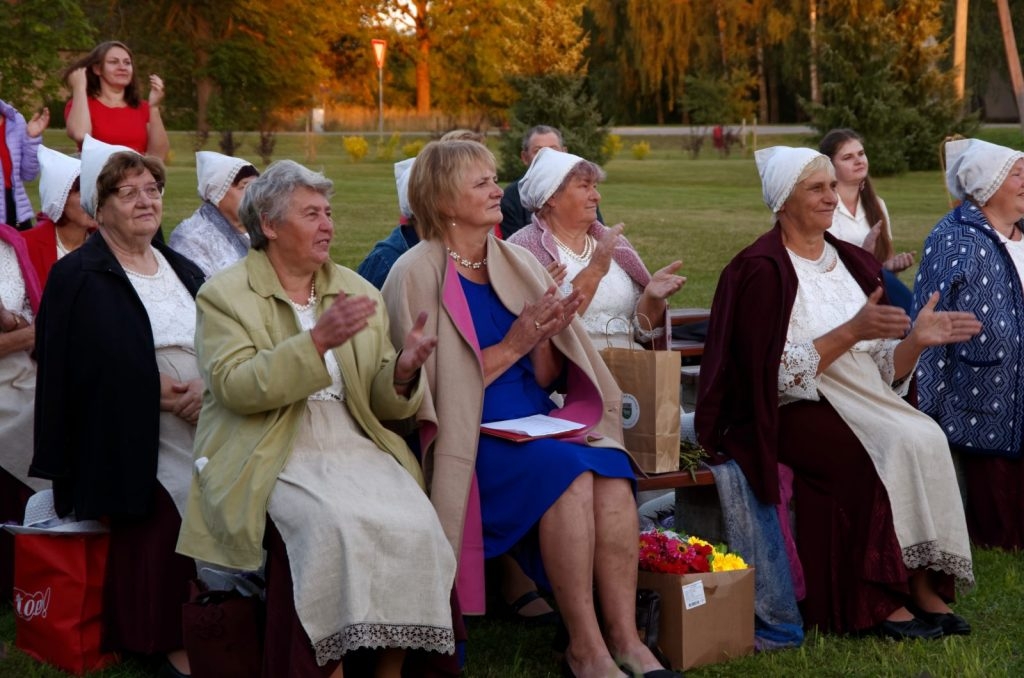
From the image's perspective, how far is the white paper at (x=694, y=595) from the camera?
13.9 ft

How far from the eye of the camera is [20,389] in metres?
4.88

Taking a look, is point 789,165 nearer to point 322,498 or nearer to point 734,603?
point 734,603

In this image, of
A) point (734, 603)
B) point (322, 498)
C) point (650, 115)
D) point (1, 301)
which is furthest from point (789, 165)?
point (650, 115)

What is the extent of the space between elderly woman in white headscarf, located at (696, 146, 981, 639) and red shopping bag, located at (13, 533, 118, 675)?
208 cm

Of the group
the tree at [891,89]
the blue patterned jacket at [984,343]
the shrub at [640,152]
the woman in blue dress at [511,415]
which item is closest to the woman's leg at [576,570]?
the woman in blue dress at [511,415]

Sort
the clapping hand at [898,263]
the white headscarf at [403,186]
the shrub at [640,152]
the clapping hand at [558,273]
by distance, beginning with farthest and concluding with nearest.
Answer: the shrub at [640,152], the clapping hand at [898,263], the white headscarf at [403,186], the clapping hand at [558,273]

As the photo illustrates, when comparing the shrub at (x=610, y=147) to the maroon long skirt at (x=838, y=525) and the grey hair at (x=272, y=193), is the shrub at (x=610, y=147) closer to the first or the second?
the maroon long skirt at (x=838, y=525)

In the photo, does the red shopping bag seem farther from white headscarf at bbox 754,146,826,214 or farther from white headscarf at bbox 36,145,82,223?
white headscarf at bbox 754,146,826,214

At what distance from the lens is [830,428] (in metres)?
4.71

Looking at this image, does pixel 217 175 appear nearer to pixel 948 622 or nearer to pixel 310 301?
pixel 310 301

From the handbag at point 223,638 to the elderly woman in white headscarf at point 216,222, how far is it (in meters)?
1.92

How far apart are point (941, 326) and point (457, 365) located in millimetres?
1775

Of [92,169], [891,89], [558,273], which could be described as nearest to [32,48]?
[891,89]

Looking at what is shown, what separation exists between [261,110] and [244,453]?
3742 centimetres
